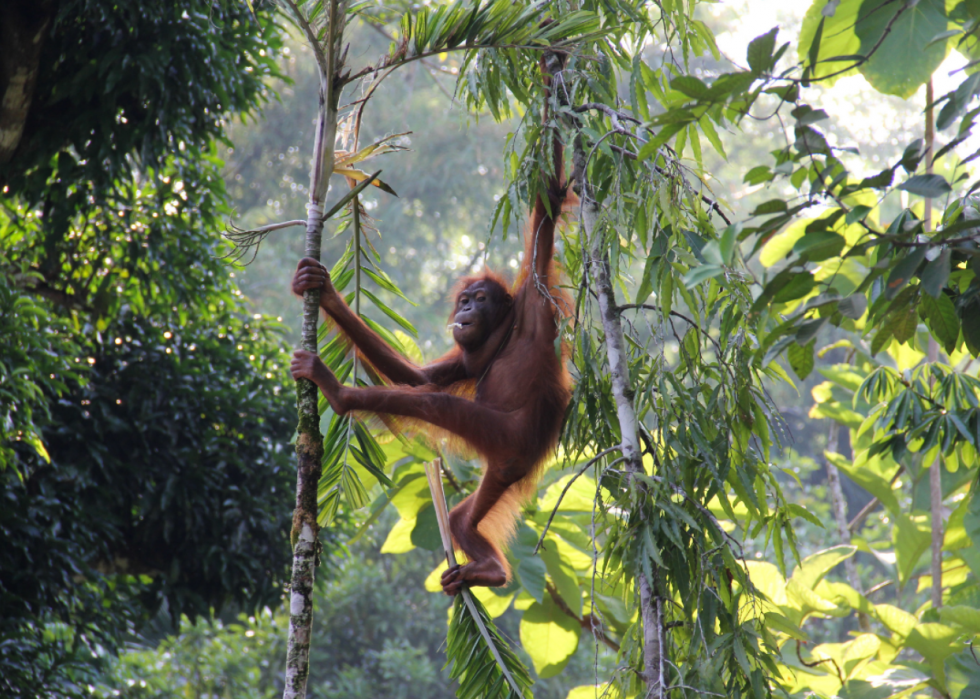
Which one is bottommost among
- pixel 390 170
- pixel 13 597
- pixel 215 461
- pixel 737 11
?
A: pixel 13 597

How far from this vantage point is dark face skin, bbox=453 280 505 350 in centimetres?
328

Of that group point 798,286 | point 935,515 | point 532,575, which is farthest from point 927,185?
point 935,515

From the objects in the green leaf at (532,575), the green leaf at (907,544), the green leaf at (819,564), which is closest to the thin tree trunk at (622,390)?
the green leaf at (532,575)

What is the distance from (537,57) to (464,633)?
1.81 metres

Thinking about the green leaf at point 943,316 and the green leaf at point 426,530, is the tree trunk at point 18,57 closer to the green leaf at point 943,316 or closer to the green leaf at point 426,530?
the green leaf at point 426,530

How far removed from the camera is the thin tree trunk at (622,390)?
1.91 metres

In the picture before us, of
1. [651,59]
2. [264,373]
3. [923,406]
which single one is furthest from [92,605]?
[651,59]

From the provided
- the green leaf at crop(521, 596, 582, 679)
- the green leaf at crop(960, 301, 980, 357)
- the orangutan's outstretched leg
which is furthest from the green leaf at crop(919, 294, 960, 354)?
the green leaf at crop(521, 596, 582, 679)

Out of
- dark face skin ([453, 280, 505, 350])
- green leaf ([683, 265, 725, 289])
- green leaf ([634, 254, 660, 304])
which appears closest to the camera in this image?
green leaf ([683, 265, 725, 289])

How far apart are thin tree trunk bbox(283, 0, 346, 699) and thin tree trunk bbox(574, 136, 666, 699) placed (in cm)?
76

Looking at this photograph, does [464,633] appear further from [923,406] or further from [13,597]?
[13,597]

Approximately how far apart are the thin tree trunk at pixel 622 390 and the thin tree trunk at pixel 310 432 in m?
0.76

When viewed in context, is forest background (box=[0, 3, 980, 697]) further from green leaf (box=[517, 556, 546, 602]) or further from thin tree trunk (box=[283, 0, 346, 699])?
thin tree trunk (box=[283, 0, 346, 699])

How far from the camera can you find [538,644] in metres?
3.90
